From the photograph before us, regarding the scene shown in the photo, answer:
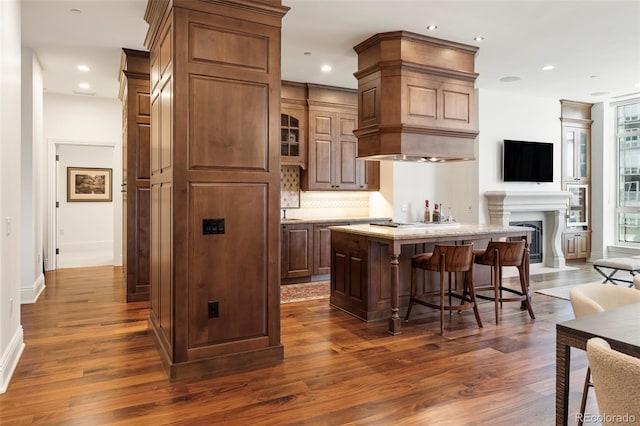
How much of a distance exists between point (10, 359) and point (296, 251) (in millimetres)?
3715

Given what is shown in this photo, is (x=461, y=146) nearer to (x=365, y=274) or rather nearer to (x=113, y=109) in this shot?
(x=365, y=274)

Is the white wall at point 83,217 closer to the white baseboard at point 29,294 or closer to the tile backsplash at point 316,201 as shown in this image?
the white baseboard at point 29,294

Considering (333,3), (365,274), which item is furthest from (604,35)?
(365,274)

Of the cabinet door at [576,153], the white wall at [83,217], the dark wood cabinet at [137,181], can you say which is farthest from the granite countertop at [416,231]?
the white wall at [83,217]

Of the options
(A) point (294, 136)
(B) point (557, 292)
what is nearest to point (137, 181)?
(A) point (294, 136)

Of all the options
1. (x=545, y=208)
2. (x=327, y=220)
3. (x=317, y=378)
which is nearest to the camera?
(x=317, y=378)

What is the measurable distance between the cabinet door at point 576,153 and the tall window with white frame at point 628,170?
0.57 m

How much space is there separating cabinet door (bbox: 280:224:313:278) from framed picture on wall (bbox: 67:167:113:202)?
560cm

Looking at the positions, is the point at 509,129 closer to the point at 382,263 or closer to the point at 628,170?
the point at 628,170

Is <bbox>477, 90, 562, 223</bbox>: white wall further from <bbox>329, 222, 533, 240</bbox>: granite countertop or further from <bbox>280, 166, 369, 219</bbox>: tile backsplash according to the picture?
<bbox>329, 222, 533, 240</bbox>: granite countertop

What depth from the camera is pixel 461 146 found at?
5.07 m

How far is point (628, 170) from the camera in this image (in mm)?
7984

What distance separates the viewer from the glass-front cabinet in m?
8.08

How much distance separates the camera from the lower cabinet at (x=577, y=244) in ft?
26.1
